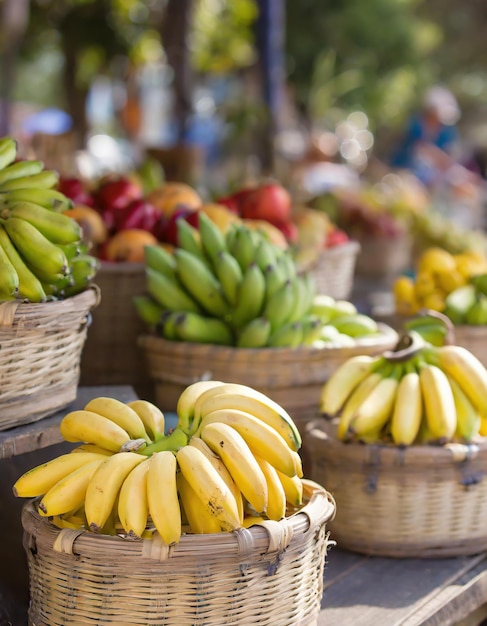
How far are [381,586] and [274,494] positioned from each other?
70 cm

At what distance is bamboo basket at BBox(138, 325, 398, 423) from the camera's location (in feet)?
8.83

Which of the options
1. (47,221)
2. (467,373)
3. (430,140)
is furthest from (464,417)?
(430,140)

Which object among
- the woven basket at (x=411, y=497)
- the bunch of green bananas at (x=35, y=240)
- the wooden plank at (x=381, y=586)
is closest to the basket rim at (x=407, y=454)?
the woven basket at (x=411, y=497)

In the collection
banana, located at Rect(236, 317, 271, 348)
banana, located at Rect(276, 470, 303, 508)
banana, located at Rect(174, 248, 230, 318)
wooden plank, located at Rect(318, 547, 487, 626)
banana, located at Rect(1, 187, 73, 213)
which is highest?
banana, located at Rect(1, 187, 73, 213)

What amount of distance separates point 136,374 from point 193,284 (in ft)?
1.93

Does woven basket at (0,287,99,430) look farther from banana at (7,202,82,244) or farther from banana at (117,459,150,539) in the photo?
banana at (117,459,150,539)

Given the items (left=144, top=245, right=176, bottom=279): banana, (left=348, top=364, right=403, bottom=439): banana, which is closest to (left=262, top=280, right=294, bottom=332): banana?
(left=144, top=245, right=176, bottom=279): banana

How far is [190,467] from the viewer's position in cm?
157

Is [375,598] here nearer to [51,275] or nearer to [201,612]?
[201,612]

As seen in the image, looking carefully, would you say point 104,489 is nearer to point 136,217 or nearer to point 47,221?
point 47,221

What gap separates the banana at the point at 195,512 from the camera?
161 cm

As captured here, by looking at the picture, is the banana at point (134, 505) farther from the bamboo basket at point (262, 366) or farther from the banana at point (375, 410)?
the bamboo basket at point (262, 366)

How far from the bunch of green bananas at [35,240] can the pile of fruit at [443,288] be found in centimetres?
162

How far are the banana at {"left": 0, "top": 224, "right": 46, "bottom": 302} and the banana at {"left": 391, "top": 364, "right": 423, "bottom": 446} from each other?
97 cm
